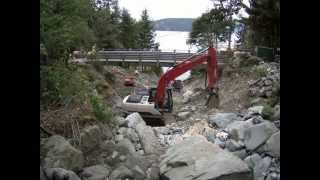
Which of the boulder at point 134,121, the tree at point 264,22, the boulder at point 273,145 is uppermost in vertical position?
the tree at point 264,22

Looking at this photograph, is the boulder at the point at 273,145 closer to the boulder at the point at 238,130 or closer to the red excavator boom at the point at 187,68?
the boulder at the point at 238,130

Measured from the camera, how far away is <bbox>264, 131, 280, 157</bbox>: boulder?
8.16m

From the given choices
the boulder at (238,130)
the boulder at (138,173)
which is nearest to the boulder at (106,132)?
the boulder at (138,173)

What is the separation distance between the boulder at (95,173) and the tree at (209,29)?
1766cm

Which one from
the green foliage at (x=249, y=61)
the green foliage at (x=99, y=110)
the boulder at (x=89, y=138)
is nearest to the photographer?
the boulder at (x=89, y=138)

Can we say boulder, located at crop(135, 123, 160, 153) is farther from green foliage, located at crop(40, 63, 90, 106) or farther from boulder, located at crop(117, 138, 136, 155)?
green foliage, located at crop(40, 63, 90, 106)

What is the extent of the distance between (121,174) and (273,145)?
8.57 ft

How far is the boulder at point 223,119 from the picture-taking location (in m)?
11.5

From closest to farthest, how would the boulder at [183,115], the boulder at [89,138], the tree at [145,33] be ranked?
1. the boulder at [89,138]
2. the boulder at [183,115]
3. the tree at [145,33]

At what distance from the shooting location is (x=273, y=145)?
8289 mm

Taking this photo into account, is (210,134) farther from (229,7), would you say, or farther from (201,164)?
(229,7)

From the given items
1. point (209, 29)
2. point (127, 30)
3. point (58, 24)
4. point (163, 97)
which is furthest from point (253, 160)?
point (127, 30)
